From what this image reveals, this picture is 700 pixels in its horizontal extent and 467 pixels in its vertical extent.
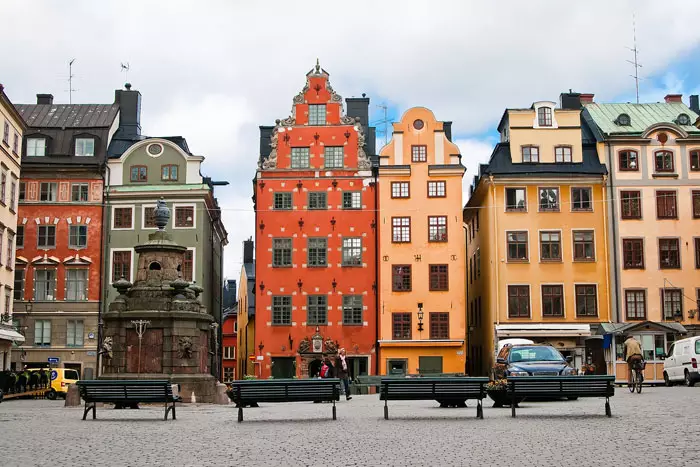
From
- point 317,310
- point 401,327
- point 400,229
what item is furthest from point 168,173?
point 401,327

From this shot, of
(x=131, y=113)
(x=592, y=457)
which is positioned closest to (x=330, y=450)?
(x=592, y=457)

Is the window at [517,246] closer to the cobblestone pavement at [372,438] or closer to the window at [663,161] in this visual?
the window at [663,161]

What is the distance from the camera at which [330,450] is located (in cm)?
1446

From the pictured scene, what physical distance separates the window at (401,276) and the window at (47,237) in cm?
2003

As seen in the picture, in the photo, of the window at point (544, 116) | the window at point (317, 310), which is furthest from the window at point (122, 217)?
the window at point (544, 116)

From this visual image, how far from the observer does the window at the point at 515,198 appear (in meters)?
57.1

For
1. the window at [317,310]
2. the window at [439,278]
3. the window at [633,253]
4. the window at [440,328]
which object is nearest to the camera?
the window at [633,253]

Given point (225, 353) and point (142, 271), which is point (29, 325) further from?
point (225, 353)

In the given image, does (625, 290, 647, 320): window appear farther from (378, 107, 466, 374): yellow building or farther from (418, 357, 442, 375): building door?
(418, 357, 442, 375): building door

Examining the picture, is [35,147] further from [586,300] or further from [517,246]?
[586,300]

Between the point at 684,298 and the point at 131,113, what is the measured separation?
3566 cm

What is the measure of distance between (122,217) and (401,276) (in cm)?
1681

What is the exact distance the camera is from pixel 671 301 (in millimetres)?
55625

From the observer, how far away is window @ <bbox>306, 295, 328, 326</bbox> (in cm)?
5641
